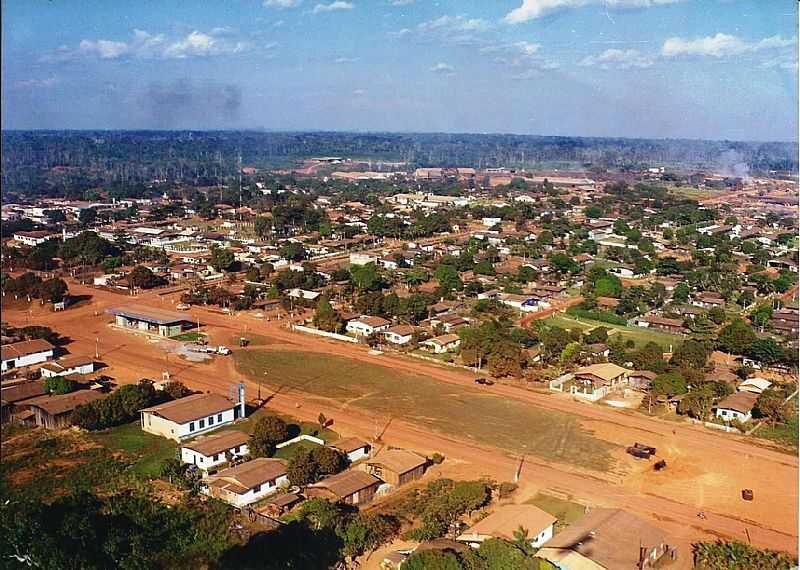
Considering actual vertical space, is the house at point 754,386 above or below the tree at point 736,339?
below

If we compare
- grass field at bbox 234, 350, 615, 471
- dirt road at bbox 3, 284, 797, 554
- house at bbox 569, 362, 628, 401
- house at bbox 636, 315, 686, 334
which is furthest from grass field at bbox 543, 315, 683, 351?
grass field at bbox 234, 350, 615, 471

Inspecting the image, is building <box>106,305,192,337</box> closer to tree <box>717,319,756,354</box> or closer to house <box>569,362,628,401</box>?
house <box>569,362,628,401</box>

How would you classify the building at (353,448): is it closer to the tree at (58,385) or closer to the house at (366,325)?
the tree at (58,385)

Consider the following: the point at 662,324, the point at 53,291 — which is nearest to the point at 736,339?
the point at 662,324

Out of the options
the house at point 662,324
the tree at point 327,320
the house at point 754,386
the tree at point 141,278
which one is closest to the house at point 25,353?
the tree at point 327,320

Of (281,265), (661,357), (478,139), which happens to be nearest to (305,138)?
(478,139)

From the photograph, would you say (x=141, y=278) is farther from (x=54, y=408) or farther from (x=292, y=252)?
(x=54, y=408)
